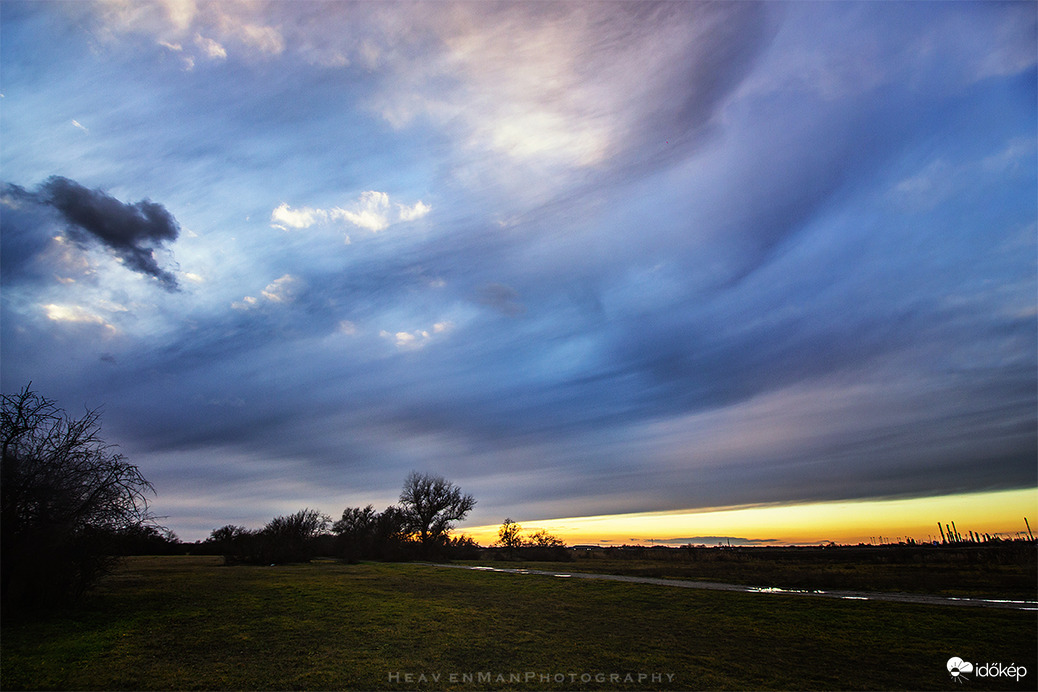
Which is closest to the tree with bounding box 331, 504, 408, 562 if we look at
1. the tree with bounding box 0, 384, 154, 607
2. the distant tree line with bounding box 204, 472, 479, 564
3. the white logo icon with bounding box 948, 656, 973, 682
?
the distant tree line with bounding box 204, 472, 479, 564

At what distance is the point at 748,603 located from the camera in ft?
60.3

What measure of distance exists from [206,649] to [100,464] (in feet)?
32.8

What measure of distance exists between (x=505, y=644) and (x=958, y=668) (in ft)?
33.4

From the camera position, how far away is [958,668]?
33.1ft

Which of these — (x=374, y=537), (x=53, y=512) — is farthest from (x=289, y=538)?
(x=53, y=512)

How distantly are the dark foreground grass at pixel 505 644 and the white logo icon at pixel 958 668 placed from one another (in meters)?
0.20

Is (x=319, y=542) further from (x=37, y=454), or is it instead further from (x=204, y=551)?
(x=37, y=454)

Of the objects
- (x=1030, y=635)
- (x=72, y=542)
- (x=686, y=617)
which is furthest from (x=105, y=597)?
(x=1030, y=635)

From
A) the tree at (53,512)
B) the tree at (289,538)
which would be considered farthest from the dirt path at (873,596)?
the tree at (289,538)

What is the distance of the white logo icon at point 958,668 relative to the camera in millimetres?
9766

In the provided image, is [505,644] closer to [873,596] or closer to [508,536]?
[873,596]

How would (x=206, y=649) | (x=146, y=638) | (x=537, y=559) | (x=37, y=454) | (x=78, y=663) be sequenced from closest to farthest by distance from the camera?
(x=78, y=663), (x=206, y=649), (x=146, y=638), (x=37, y=454), (x=537, y=559)

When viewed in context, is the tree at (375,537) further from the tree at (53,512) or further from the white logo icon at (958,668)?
the white logo icon at (958,668)

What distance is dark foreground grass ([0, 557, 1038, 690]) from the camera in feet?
31.7
